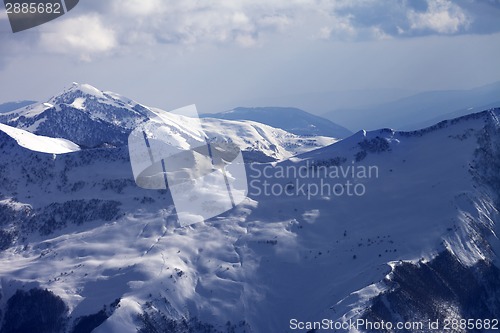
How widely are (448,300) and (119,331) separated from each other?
97.4 m

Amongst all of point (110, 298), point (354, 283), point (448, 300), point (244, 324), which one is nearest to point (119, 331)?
point (110, 298)

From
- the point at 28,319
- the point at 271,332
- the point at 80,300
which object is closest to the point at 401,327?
the point at 271,332

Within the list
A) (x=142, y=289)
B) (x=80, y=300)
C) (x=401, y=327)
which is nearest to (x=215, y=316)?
(x=142, y=289)

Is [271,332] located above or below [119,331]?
below

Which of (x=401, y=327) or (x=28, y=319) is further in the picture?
(x=28, y=319)

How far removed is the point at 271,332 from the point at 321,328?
1993 centimetres

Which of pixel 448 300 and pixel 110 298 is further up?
pixel 110 298

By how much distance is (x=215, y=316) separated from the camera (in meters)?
194

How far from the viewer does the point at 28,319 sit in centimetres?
19812

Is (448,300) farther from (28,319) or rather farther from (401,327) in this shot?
(28,319)

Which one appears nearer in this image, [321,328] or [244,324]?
[321,328]

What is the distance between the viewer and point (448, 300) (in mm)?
197750

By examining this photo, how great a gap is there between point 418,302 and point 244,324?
5107 centimetres

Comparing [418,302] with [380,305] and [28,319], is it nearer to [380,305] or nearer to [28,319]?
[380,305]
